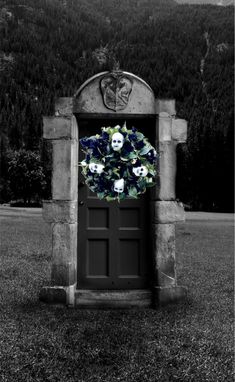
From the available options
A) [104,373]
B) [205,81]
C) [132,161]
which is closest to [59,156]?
[132,161]

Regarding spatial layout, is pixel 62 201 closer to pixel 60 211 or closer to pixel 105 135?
pixel 60 211

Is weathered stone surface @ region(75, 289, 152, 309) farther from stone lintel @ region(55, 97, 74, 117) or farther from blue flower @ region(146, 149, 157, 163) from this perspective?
stone lintel @ region(55, 97, 74, 117)

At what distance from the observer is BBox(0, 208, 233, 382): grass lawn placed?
4484 millimetres

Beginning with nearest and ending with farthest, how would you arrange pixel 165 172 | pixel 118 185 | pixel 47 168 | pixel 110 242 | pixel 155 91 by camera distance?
1. pixel 118 185
2. pixel 165 172
3. pixel 110 242
4. pixel 47 168
5. pixel 155 91

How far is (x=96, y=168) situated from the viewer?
20.4 ft

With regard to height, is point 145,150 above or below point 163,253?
above

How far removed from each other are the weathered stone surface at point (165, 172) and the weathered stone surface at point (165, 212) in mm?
97

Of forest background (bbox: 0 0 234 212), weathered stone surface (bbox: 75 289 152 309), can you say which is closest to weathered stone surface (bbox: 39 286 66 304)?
weathered stone surface (bbox: 75 289 152 309)

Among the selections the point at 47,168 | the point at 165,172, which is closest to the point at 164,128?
the point at 165,172

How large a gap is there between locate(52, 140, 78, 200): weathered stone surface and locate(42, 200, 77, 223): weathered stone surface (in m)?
0.10

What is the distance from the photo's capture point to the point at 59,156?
21.9 ft

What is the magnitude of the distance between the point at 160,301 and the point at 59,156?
2.84 meters

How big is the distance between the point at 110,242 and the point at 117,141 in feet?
5.64

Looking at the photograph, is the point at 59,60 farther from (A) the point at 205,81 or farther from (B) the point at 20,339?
(B) the point at 20,339
